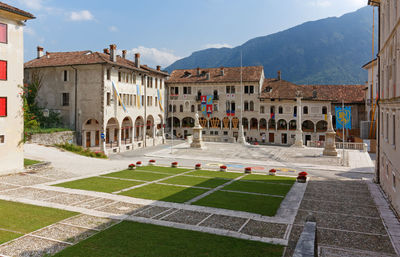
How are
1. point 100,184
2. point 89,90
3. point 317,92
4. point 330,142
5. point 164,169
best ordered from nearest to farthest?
point 100,184 → point 164,169 → point 330,142 → point 89,90 → point 317,92

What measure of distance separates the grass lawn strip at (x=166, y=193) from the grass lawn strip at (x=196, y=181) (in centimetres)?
140

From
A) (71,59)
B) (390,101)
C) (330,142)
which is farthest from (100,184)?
(71,59)

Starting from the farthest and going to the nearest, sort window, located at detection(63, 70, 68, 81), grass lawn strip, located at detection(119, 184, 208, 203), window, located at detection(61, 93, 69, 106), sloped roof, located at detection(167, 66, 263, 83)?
1. sloped roof, located at detection(167, 66, 263, 83)
2. window, located at detection(61, 93, 69, 106)
3. window, located at detection(63, 70, 68, 81)
4. grass lawn strip, located at detection(119, 184, 208, 203)

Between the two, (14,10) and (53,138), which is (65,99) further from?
(14,10)

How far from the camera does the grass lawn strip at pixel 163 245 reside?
10391 millimetres

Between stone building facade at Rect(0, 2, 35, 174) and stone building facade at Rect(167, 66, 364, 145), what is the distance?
3907 centimetres

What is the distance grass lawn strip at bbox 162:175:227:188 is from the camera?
21830 mm

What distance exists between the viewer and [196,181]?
22953mm

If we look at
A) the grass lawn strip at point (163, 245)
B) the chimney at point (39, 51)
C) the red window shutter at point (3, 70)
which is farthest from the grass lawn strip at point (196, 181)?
Answer: the chimney at point (39, 51)

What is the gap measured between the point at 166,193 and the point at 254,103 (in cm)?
4872

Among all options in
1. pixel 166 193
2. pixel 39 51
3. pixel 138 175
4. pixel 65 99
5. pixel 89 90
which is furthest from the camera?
pixel 39 51

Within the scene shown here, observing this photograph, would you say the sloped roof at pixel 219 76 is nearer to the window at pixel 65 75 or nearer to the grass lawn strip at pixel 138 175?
the window at pixel 65 75

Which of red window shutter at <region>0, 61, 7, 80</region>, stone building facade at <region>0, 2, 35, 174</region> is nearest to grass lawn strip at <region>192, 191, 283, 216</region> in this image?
stone building facade at <region>0, 2, 35, 174</region>

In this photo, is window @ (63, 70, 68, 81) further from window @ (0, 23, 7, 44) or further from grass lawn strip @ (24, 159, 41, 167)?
window @ (0, 23, 7, 44)
